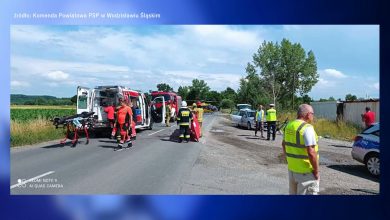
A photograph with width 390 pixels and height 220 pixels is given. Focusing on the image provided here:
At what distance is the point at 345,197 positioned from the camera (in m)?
5.32

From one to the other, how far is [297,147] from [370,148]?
1233 mm

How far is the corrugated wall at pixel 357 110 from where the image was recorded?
17.5 ft

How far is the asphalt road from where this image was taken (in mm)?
5359

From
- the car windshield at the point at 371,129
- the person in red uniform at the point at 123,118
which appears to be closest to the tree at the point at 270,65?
the car windshield at the point at 371,129

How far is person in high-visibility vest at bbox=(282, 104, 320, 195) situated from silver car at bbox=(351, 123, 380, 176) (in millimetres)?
985

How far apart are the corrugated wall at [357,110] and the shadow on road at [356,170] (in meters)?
0.61

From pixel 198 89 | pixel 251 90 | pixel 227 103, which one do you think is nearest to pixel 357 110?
pixel 251 90

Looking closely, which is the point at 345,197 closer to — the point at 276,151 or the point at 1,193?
the point at 276,151

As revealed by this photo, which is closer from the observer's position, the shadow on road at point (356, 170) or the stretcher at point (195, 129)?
the shadow on road at point (356, 170)

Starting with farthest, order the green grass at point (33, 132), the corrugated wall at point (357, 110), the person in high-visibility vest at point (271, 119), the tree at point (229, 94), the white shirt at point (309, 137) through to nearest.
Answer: the person in high-visibility vest at point (271, 119), the tree at point (229, 94), the green grass at point (33, 132), the corrugated wall at point (357, 110), the white shirt at point (309, 137)

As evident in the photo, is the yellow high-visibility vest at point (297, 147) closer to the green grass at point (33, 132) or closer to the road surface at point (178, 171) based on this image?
the road surface at point (178, 171)

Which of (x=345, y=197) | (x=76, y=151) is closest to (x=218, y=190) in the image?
(x=345, y=197)

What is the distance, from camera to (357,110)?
5.55 metres

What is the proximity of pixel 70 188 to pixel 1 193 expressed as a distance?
84cm
